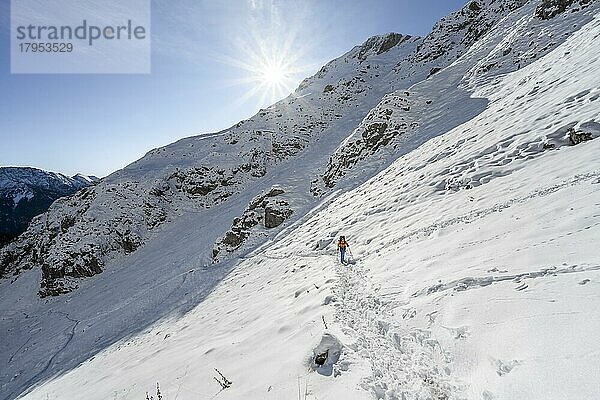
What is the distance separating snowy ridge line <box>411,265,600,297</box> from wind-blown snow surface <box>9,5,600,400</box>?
3 centimetres

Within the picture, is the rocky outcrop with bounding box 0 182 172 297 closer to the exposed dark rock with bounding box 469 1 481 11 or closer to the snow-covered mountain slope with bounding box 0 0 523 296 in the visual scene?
the snow-covered mountain slope with bounding box 0 0 523 296

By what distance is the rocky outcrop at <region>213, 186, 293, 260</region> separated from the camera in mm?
24172

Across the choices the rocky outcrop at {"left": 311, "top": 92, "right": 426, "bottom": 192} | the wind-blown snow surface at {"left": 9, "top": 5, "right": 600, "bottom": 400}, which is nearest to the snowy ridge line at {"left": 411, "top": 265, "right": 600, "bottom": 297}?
the wind-blown snow surface at {"left": 9, "top": 5, "right": 600, "bottom": 400}

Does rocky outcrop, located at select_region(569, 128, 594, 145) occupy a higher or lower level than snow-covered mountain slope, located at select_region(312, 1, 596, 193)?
lower

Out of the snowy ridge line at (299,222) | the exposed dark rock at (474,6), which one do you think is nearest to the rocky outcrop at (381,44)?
the exposed dark rock at (474,6)

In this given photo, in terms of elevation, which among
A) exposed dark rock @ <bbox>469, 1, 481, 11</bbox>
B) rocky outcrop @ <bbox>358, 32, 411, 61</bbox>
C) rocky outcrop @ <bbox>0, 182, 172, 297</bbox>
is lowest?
rocky outcrop @ <bbox>0, 182, 172, 297</bbox>

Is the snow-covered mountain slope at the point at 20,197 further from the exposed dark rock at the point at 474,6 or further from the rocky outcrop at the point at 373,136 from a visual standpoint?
the exposed dark rock at the point at 474,6

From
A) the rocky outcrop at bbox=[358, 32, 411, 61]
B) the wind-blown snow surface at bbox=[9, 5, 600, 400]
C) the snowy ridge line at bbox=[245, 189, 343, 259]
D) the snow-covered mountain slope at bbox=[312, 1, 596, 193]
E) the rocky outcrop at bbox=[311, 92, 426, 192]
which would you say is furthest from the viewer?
the rocky outcrop at bbox=[358, 32, 411, 61]

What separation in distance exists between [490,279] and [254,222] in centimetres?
2073

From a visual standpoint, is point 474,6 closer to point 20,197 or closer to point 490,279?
point 490,279

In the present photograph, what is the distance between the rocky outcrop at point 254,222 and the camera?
2417 centimetres

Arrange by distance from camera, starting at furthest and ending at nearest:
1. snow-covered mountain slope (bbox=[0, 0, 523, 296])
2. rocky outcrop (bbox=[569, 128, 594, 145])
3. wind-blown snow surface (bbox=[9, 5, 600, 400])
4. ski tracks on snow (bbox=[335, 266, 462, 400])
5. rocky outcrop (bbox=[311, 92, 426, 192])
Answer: snow-covered mountain slope (bbox=[0, 0, 523, 296])
rocky outcrop (bbox=[311, 92, 426, 192])
rocky outcrop (bbox=[569, 128, 594, 145])
ski tracks on snow (bbox=[335, 266, 462, 400])
wind-blown snow surface (bbox=[9, 5, 600, 400])

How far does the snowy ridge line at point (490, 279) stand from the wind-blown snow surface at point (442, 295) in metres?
0.03

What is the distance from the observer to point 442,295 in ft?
20.6
